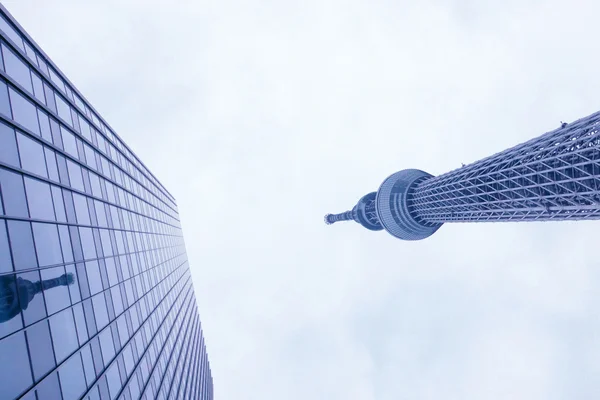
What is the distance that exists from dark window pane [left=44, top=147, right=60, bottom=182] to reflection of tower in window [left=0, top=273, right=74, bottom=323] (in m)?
6.33

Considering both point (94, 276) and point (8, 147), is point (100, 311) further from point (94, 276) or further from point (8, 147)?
point (8, 147)

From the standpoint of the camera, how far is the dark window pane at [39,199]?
719 inches

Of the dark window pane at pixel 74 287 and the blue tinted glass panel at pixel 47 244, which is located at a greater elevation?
the blue tinted glass panel at pixel 47 244

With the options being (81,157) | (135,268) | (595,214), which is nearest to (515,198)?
(595,214)

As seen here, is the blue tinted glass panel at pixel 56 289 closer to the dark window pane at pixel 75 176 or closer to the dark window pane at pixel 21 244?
the dark window pane at pixel 21 244

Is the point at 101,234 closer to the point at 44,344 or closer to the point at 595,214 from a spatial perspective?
the point at 44,344

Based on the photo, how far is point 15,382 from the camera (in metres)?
14.5

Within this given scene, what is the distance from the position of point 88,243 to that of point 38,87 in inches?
371

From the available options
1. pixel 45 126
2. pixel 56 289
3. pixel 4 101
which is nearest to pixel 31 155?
pixel 4 101

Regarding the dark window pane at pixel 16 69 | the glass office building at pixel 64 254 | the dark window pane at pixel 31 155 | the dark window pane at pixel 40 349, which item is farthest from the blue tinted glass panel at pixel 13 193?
the dark window pane at pixel 16 69

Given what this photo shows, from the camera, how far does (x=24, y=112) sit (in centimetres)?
1950

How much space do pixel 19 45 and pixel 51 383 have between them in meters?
16.3

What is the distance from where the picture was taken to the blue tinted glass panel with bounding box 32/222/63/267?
717 inches

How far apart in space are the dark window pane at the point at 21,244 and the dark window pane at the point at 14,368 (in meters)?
2.85
